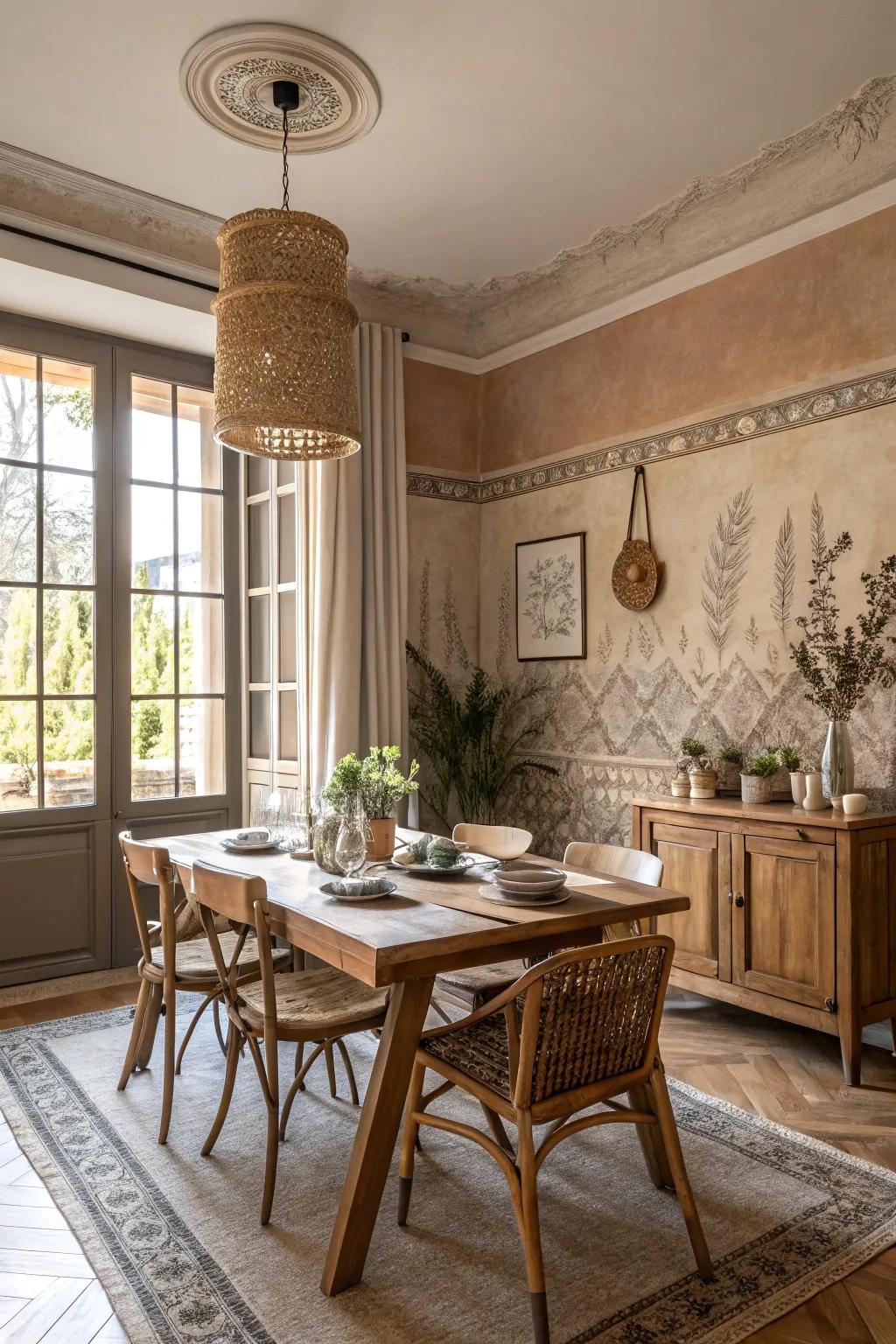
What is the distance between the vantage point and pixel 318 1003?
2590 millimetres

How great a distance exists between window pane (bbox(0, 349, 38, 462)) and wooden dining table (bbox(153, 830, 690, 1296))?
2.78 metres

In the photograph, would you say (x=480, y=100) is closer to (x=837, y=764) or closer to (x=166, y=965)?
(x=837, y=764)

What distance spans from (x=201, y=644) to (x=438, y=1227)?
3229 millimetres

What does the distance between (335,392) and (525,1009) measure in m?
1.84

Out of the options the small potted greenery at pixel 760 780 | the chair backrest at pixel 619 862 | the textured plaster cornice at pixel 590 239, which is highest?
the textured plaster cornice at pixel 590 239

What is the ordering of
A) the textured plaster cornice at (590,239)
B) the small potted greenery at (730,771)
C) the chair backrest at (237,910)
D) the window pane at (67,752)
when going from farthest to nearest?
1. the window pane at (67,752)
2. the small potted greenery at (730,771)
3. the textured plaster cornice at (590,239)
4. the chair backrest at (237,910)

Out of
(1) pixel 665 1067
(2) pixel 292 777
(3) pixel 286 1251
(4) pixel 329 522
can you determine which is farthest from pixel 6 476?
(1) pixel 665 1067

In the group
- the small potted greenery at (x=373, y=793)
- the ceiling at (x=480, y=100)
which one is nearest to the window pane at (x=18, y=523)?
the ceiling at (x=480, y=100)

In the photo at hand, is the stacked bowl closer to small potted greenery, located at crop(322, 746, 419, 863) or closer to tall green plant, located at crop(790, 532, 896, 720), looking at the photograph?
small potted greenery, located at crop(322, 746, 419, 863)

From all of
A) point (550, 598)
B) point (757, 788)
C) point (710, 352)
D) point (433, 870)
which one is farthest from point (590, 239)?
point (433, 870)

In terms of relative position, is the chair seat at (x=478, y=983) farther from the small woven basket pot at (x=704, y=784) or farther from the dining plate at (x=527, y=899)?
the small woven basket pot at (x=704, y=784)

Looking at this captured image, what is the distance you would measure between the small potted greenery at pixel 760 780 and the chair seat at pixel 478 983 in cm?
129

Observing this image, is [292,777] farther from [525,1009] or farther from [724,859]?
[525,1009]

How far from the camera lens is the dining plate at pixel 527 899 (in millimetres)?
2428
